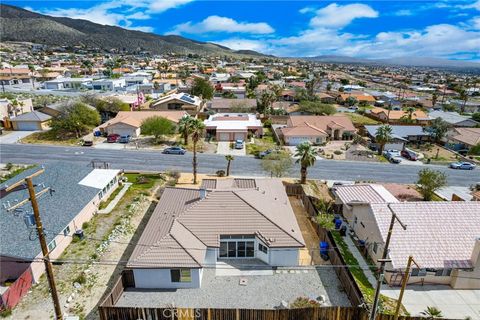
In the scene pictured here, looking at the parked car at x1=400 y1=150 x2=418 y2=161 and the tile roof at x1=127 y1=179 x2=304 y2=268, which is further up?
the tile roof at x1=127 y1=179 x2=304 y2=268

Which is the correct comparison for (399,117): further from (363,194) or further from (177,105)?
(363,194)

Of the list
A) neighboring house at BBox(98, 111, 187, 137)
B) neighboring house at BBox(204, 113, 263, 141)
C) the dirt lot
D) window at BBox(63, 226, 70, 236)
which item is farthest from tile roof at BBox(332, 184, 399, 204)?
neighboring house at BBox(98, 111, 187, 137)

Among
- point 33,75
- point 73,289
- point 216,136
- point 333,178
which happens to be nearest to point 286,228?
point 73,289

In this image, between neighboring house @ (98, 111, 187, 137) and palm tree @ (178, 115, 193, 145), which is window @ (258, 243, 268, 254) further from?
neighboring house @ (98, 111, 187, 137)

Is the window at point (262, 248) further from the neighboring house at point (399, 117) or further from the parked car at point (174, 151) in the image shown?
the neighboring house at point (399, 117)

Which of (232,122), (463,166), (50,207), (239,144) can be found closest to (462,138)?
(463,166)
